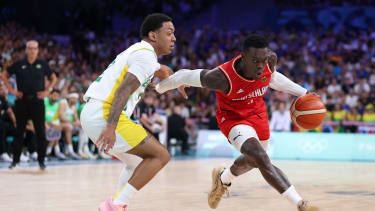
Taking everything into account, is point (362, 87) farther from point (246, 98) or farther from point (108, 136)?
point (108, 136)

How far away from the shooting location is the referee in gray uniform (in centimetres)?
944

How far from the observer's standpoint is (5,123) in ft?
37.9

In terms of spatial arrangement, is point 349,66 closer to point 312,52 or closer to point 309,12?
point 312,52

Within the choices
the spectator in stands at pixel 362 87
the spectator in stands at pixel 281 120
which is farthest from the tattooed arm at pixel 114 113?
the spectator in stands at pixel 362 87

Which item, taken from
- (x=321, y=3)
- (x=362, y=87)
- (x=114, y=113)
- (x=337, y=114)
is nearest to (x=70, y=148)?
(x=337, y=114)

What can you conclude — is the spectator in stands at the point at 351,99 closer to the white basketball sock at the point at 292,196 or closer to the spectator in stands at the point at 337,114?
the spectator in stands at the point at 337,114

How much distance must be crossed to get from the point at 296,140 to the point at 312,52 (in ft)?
22.1

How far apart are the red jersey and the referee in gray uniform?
4402 millimetres

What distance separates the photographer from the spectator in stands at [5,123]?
11.3 m

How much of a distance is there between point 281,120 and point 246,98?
9.46 meters

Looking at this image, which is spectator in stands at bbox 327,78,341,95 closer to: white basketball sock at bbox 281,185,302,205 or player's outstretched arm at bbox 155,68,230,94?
player's outstretched arm at bbox 155,68,230,94

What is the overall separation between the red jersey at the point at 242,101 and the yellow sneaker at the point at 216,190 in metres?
0.62

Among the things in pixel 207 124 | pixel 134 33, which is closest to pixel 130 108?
pixel 207 124

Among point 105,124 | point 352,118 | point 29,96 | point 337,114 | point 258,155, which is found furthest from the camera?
point 337,114
